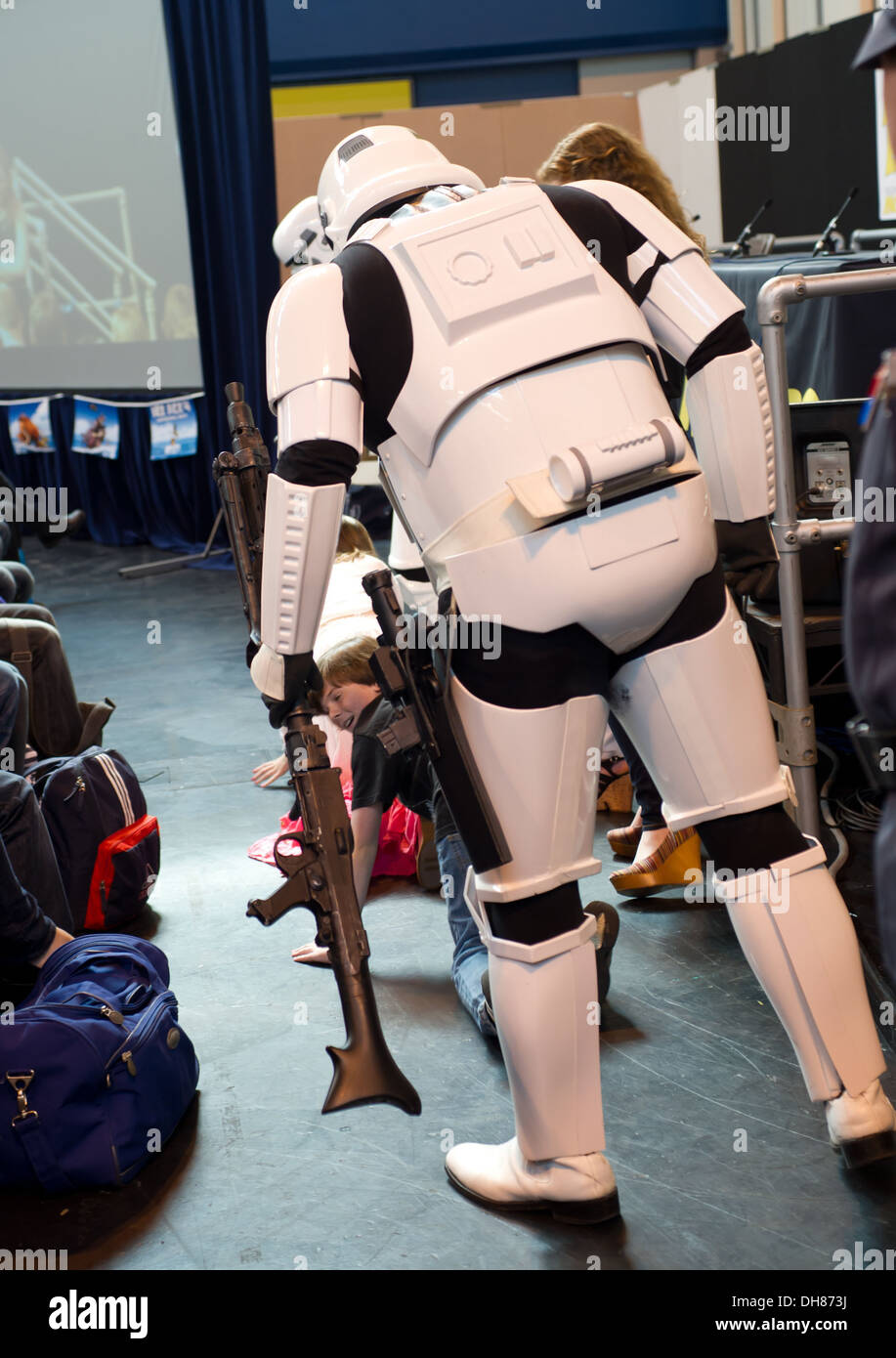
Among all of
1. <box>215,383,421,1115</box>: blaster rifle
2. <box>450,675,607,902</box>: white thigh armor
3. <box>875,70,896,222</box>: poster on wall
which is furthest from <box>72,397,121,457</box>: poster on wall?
<box>450,675,607,902</box>: white thigh armor

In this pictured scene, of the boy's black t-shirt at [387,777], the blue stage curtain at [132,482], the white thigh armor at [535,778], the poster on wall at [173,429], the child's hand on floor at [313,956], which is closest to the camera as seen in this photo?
the white thigh armor at [535,778]

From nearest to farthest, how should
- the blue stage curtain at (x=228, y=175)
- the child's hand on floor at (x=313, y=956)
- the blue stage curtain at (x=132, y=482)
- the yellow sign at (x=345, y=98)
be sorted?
the child's hand on floor at (x=313, y=956), the blue stage curtain at (x=228, y=175), the blue stage curtain at (x=132, y=482), the yellow sign at (x=345, y=98)

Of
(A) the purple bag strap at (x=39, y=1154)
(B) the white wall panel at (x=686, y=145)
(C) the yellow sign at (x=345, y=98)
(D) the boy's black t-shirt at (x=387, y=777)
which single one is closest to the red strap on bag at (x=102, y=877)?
(D) the boy's black t-shirt at (x=387, y=777)

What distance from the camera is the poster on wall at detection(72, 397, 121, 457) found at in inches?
322

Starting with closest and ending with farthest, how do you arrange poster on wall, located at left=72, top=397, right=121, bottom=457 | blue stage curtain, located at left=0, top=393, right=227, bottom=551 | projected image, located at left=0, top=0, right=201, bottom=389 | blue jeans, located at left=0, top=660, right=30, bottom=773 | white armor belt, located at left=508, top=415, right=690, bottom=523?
white armor belt, located at left=508, top=415, right=690, bottom=523 < blue jeans, located at left=0, top=660, right=30, bottom=773 < projected image, located at left=0, top=0, right=201, bottom=389 < blue stage curtain, located at left=0, top=393, right=227, bottom=551 < poster on wall, located at left=72, top=397, right=121, bottom=457

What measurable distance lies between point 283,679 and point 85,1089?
2.42 ft

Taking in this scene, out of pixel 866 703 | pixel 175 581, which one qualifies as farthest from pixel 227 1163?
pixel 175 581

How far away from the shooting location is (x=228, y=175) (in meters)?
7.14

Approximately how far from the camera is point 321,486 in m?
1.71

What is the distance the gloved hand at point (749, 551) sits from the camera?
1.91m

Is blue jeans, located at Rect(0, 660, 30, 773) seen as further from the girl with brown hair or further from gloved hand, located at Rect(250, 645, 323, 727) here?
the girl with brown hair

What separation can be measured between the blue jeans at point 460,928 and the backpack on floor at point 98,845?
794 millimetres

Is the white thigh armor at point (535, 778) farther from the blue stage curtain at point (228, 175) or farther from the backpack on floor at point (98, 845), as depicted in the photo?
the blue stage curtain at point (228, 175)

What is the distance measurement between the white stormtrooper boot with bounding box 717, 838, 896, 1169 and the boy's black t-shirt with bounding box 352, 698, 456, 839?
849 mm
